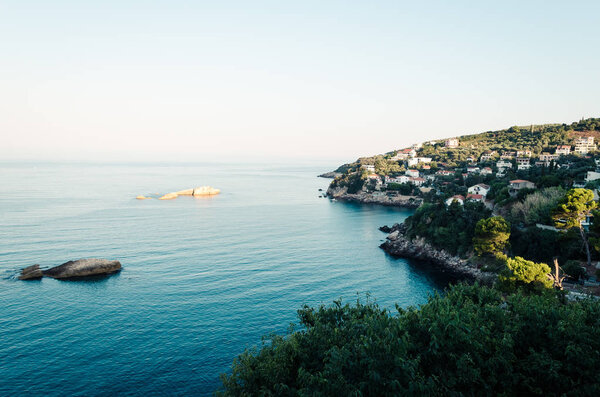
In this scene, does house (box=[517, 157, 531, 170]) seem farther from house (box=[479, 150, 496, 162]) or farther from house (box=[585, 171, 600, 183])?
house (box=[585, 171, 600, 183])

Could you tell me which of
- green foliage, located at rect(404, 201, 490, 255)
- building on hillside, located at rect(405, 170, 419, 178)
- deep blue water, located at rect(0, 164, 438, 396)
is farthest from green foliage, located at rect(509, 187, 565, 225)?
building on hillside, located at rect(405, 170, 419, 178)

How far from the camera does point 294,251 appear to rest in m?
60.1

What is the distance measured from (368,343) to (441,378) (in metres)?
3.46

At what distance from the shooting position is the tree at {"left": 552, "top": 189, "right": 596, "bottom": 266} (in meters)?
41.0

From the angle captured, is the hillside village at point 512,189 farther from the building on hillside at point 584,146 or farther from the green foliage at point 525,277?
the green foliage at point 525,277

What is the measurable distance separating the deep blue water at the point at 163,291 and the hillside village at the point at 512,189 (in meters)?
14.0

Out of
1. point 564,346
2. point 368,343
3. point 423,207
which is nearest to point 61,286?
point 368,343

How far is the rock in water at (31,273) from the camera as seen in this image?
42812 millimetres

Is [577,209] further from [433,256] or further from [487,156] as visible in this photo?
[487,156]

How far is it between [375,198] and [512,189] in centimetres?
5998

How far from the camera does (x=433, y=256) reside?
192ft

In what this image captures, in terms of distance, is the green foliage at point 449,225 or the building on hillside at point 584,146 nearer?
the green foliage at point 449,225

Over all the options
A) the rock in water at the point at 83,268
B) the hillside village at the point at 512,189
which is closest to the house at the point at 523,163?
the hillside village at the point at 512,189

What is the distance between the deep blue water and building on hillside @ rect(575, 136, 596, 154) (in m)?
84.4
